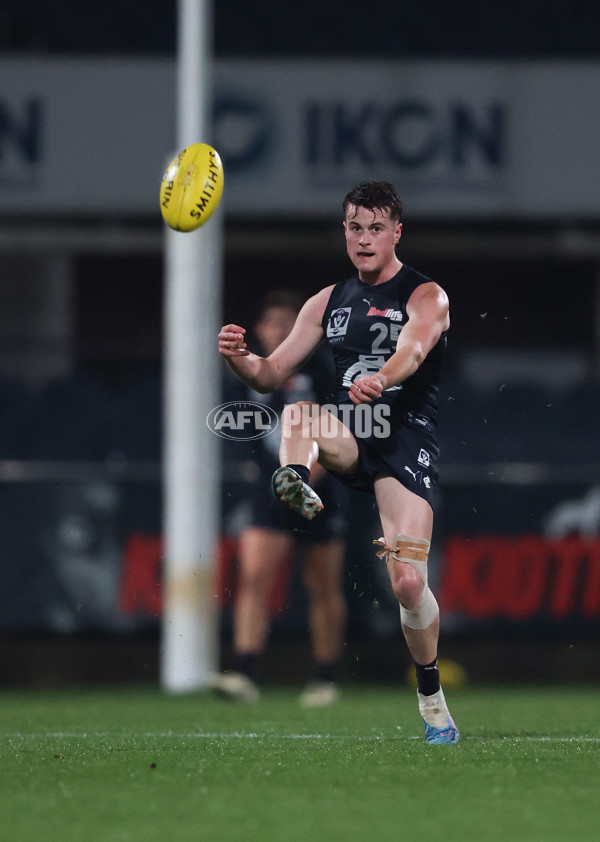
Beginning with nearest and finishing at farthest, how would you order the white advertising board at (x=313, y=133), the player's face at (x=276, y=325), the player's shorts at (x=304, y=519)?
the player's face at (x=276, y=325)
the player's shorts at (x=304, y=519)
the white advertising board at (x=313, y=133)

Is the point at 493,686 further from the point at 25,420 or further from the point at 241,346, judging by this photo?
the point at 241,346

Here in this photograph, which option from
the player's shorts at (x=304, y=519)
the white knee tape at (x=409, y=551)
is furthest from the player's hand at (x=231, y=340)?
the player's shorts at (x=304, y=519)

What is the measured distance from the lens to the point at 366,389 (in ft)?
15.5

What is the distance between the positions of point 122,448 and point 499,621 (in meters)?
2.92

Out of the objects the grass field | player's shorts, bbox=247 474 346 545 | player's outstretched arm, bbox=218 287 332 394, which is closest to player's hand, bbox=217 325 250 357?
player's outstretched arm, bbox=218 287 332 394

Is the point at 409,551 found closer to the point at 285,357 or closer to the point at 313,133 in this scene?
the point at 285,357

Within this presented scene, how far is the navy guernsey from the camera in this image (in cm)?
532

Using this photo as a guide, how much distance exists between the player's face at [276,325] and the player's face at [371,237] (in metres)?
1.97

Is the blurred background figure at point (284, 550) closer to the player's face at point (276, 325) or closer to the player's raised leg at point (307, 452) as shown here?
the player's face at point (276, 325)

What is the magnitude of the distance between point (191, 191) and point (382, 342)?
977 mm

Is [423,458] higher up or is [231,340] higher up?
[231,340]

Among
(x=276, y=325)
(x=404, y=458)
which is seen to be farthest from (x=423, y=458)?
(x=276, y=325)

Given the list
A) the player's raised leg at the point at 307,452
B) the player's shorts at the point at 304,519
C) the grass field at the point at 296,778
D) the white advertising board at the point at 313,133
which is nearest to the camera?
the grass field at the point at 296,778

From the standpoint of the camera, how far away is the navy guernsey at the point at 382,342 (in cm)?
532
